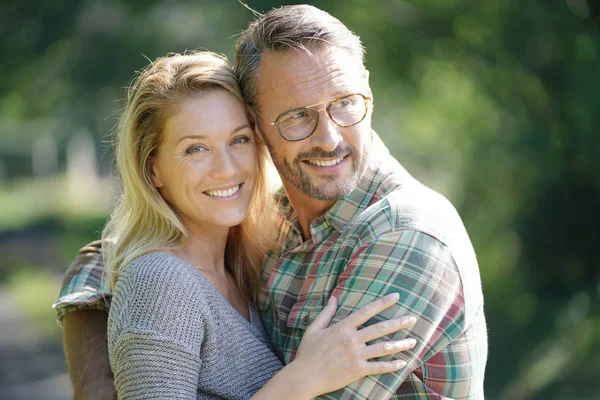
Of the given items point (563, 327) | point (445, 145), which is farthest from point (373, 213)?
point (445, 145)

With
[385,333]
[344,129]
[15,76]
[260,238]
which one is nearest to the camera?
[385,333]

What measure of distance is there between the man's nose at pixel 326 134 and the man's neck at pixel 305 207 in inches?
7.4

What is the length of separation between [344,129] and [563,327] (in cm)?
325

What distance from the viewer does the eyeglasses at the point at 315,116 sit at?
87.0 inches

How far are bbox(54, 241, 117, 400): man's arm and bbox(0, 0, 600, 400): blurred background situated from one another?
5.45 feet

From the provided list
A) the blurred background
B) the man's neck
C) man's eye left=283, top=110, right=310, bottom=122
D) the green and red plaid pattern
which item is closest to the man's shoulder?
the green and red plaid pattern

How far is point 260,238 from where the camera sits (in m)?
2.56

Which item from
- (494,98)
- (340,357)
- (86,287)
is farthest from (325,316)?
(494,98)

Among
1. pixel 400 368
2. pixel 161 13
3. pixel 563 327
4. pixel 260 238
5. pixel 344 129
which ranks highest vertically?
pixel 161 13

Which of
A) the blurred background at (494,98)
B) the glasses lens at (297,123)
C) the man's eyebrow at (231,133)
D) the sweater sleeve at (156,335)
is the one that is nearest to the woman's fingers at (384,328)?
the sweater sleeve at (156,335)

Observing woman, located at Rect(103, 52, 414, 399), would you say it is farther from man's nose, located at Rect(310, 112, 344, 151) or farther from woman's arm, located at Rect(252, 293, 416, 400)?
man's nose, located at Rect(310, 112, 344, 151)

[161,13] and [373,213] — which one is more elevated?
[161,13]

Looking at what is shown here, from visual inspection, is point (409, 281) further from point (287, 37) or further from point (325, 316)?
point (287, 37)

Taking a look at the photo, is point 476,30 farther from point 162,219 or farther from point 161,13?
point 162,219
